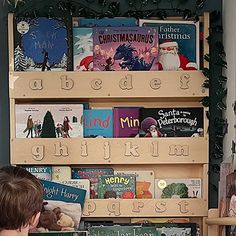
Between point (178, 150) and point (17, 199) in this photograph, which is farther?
point (178, 150)

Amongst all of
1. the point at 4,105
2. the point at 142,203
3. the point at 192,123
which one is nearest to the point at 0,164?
the point at 4,105

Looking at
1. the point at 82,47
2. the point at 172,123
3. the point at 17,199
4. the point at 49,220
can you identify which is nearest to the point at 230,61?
the point at 172,123

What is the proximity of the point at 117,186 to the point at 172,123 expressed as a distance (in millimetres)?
376

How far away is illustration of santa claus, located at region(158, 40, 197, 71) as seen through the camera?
8.71ft

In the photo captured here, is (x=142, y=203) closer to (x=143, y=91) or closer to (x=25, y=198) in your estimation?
(x=143, y=91)

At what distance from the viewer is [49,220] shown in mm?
2564

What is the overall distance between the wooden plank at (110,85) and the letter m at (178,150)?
0.74 feet

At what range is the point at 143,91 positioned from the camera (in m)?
2.61

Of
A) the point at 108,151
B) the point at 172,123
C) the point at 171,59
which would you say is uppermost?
the point at 171,59

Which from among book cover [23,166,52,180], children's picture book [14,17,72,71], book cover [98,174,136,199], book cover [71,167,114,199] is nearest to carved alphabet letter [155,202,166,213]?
book cover [98,174,136,199]

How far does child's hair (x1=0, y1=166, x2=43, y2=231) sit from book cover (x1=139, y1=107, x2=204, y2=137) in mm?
881

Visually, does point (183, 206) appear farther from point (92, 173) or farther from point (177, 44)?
point (177, 44)

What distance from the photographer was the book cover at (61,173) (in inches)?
105

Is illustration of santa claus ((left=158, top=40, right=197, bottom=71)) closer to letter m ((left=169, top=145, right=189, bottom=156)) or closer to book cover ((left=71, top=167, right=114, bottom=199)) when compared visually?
letter m ((left=169, top=145, right=189, bottom=156))
